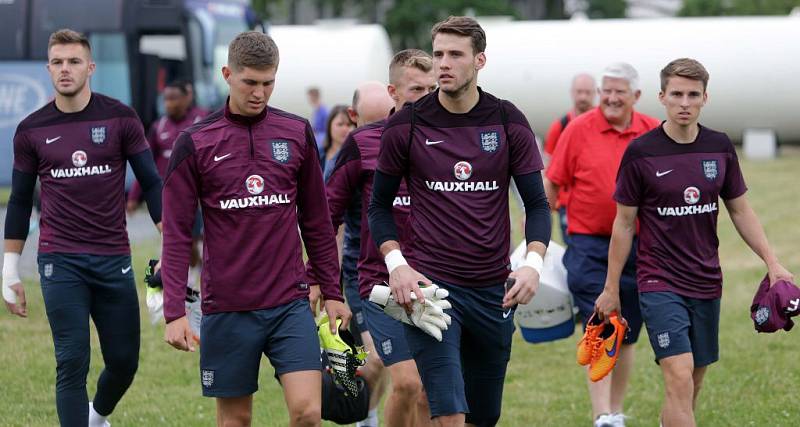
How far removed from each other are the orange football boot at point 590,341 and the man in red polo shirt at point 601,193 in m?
0.76

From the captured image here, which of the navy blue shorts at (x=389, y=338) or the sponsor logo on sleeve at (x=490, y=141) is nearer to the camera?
the sponsor logo on sleeve at (x=490, y=141)

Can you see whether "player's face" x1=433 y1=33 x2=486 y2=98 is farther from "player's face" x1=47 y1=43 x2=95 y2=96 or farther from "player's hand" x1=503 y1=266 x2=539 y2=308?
"player's face" x1=47 y1=43 x2=95 y2=96

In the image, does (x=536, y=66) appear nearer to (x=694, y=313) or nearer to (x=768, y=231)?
(x=768, y=231)

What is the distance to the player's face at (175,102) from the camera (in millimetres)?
14508

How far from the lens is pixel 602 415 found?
8016 mm

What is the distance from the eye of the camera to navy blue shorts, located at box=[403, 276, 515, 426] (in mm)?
5727

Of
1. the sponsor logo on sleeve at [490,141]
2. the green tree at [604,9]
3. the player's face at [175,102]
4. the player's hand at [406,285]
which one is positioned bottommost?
the green tree at [604,9]

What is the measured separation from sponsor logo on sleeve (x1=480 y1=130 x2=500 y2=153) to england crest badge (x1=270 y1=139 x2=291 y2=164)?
87cm

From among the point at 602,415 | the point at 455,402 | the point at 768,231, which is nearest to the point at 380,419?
the point at 602,415

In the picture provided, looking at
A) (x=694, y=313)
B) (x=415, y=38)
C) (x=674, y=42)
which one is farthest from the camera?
(x=415, y=38)

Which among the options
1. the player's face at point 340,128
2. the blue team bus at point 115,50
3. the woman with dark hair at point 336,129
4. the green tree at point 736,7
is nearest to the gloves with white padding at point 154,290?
the woman with dark hair at point 336,129

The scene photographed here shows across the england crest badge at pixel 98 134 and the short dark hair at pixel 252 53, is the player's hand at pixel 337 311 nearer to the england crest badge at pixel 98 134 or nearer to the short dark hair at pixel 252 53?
the short dark hair at pixel 252 53

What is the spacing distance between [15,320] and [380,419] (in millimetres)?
5078

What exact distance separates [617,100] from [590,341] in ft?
5.37
